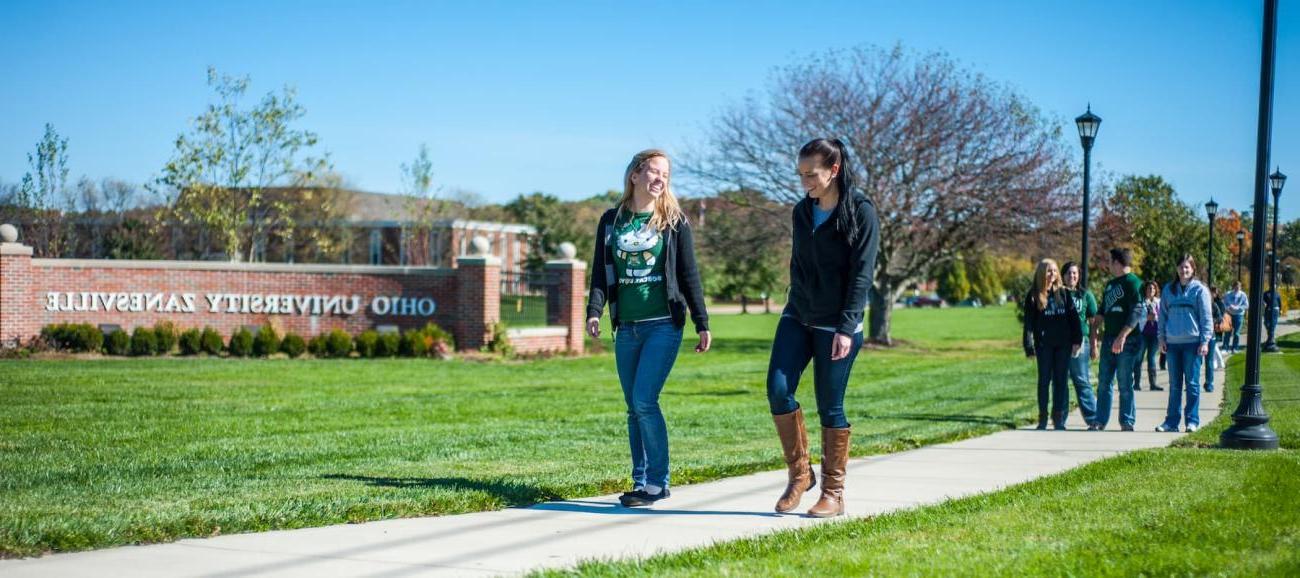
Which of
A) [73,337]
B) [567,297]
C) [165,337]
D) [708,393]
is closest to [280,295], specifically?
[165,337]

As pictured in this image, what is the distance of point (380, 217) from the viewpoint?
3115 inches

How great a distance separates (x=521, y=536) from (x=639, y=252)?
5.60 feet

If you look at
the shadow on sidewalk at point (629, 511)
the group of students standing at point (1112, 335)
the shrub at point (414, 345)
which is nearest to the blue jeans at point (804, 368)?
the shadow on sidewalk at point (629, 511)

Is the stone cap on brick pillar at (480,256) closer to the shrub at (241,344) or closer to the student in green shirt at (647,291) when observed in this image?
the shrub at (241,344)

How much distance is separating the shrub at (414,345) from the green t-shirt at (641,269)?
19.1m

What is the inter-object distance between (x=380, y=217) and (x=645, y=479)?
74596 mm

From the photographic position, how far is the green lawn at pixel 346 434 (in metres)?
6.37

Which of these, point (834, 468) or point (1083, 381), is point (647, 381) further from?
point (1083, 381)

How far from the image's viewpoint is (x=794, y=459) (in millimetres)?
6574

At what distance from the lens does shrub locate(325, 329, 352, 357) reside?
24859 mm

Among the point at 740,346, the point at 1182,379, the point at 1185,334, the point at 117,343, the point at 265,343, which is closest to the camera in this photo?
the point at 1185,334

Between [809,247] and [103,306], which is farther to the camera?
[103,306]

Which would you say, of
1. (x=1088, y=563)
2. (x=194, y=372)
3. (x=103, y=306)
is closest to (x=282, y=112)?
(x=103, y=306)

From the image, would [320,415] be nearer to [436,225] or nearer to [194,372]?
[194,372]
